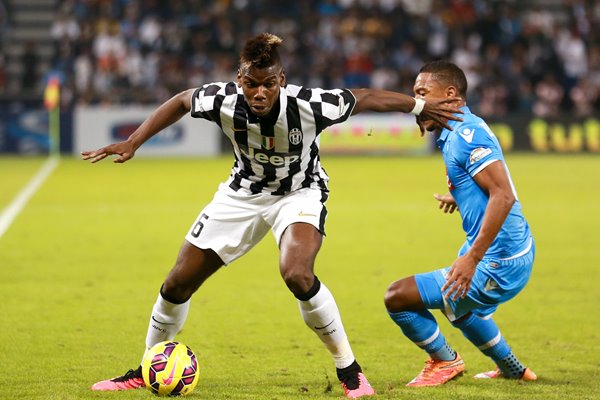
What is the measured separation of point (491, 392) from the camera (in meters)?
6.00

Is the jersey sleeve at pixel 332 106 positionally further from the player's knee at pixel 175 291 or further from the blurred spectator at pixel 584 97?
the blurred spectator at pixel 584 97

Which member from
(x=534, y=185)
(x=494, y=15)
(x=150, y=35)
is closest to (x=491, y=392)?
(x=534, y=185)

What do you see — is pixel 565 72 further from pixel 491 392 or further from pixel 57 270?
pixel 491 392

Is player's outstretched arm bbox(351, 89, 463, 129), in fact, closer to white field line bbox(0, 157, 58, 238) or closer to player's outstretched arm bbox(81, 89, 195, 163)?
player's outstretched arm bbox(81, 89, 195, 163)

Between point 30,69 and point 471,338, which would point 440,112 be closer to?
point 471,338

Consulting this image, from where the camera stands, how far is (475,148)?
5.72 m

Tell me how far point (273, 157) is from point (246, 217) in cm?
39

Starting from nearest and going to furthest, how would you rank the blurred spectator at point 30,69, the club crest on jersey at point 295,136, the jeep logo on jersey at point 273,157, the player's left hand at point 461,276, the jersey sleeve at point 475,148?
the player's left hand at point 461,276 < the jersey sleeve at point 475,148 < the club crest on jersey at point 295,136 < the jeep logo on jersey at point 273,157 < the blurred spectator at point 30,69

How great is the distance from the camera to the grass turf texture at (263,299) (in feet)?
20.7

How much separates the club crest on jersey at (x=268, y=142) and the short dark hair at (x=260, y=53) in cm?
46

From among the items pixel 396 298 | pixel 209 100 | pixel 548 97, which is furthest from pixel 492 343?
A: pixel 548 97

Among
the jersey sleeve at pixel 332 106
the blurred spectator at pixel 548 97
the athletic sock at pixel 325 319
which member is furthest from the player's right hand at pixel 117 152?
the blurred spectator at pixel 548 97

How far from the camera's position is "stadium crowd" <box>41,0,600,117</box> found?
27125 millimetres

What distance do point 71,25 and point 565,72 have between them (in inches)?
523
